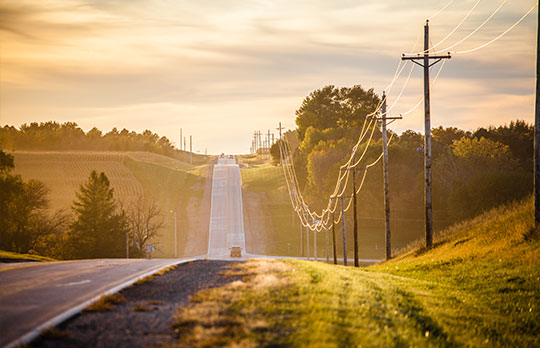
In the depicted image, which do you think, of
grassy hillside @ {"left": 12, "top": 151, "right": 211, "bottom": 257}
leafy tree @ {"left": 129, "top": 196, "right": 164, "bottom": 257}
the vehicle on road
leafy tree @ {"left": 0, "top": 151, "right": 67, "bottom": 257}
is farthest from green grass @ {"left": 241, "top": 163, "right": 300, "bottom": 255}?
leafy tree @ {"left": 0, "top": 151, "right": 67, "bottom": 257}

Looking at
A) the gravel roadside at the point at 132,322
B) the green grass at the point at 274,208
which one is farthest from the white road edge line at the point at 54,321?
the green grass at the point at 274,208

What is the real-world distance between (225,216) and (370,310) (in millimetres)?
95285

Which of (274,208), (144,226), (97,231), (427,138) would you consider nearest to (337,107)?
(274,208)

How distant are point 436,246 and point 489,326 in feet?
65.0

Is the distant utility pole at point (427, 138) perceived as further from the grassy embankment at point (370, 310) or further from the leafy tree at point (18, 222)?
the leafy tree at point (18, 222)

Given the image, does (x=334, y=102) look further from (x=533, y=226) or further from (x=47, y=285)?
(x=47, y=285)

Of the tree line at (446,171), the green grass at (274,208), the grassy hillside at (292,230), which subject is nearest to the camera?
the tree line at (446,171)

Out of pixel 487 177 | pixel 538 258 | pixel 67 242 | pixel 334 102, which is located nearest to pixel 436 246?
pixel 538 258

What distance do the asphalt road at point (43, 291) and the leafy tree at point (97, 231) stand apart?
47.7 meters

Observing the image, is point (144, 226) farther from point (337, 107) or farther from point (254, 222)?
point (337, 107)

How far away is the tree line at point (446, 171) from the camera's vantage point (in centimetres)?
8056

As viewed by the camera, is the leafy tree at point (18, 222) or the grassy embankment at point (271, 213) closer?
the leafy tree at point (18, 222)

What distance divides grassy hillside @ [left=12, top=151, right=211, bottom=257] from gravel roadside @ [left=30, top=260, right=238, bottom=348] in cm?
7388

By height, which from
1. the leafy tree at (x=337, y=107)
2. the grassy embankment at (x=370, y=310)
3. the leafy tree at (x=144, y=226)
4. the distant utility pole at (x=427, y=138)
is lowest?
the leafy tree at (x=144, y=226)
